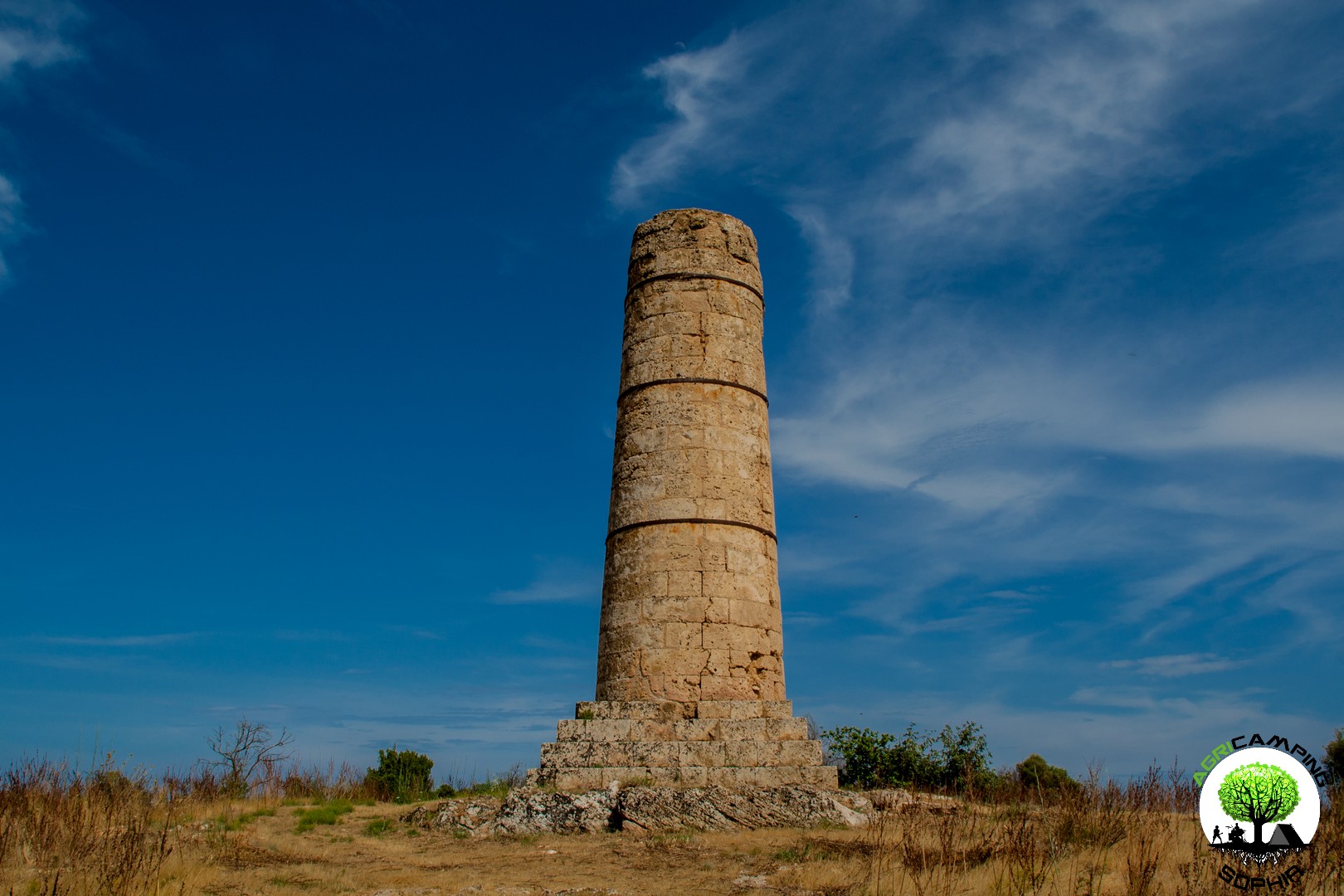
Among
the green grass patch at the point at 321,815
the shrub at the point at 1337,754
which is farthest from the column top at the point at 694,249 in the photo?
the shrub at the point at 1337,754

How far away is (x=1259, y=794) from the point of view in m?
4.85

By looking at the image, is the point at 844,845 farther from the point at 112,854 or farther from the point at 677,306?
the point at 677,306

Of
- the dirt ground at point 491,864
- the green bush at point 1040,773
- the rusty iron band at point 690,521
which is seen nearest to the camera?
the dirt ground at point 491,864

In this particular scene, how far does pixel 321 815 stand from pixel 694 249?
674cm

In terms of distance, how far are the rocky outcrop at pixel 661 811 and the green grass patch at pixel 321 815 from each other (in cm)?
165

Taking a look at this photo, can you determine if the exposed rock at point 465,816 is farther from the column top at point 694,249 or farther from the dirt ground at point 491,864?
the column top at point 694,249

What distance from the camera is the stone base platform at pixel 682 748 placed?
7.98 meters

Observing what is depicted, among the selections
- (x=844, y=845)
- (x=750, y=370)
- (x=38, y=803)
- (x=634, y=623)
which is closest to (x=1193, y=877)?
(x=844, y=845)

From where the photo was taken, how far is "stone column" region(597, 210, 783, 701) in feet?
28.6

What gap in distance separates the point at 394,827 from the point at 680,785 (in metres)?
2.60

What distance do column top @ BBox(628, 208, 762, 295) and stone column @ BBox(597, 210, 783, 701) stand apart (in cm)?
2

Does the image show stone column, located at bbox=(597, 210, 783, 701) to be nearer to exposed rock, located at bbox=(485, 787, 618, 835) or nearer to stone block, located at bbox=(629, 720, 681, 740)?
stone block, located at bbox=(629, 720, 681, 740)

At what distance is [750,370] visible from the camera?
9828 mm

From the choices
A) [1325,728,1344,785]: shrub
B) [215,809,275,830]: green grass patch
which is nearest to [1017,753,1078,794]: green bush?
[1325,728,1344,785]: shrub
